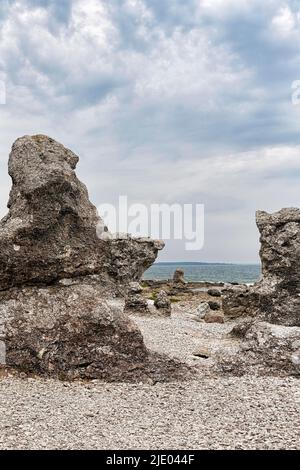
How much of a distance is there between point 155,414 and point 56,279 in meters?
5.36

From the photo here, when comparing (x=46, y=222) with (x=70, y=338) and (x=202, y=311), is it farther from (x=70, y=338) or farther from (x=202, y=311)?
A: (x=202, y=311)

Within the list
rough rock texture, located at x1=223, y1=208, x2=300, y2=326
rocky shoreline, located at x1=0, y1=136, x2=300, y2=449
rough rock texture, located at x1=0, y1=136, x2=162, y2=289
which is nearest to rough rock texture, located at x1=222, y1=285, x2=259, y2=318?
rough rock texture, located at x1=223, y1=208, x2=300, y2=326

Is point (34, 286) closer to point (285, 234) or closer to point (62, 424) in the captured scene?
point (62, 424)

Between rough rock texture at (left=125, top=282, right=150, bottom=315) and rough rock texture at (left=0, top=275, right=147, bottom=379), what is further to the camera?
rough rock texture at (left=125, top=282, right=150, bottom=315)

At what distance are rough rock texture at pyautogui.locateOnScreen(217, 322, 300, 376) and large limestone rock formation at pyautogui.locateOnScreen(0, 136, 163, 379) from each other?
2406mm

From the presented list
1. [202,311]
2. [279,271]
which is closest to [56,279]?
[279,271]

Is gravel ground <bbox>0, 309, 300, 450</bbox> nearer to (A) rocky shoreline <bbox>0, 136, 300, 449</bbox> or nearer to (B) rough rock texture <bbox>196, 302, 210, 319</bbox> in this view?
(A) rocky shoreline <bbox>0, 136, 300, 449</bbox>

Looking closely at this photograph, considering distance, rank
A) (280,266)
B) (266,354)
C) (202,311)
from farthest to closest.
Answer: (202,311)
(280,266)
(266,354)

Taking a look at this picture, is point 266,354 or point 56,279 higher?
point 56,279

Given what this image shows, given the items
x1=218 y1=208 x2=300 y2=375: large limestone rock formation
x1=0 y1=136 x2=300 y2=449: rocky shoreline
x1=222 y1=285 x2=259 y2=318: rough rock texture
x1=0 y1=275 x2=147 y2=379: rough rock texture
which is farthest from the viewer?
x1=222 y1=285 x2=259 y2=318: rough rock texture

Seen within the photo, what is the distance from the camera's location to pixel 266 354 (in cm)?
1366

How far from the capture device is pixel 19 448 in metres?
8.79

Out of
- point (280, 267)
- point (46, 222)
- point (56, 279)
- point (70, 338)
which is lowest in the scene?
point (70, 338)

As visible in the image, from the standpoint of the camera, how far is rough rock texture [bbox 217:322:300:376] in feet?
43.8
